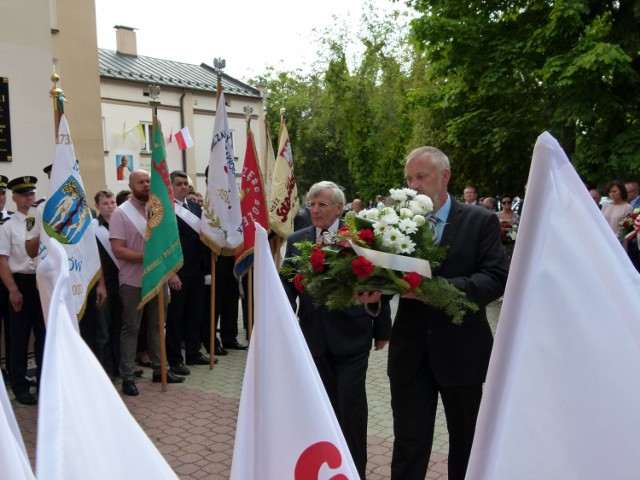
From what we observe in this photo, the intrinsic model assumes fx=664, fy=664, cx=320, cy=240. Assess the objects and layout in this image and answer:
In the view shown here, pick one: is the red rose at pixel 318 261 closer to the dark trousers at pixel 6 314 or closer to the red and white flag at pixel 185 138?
the dark trousers at pixel 6 314

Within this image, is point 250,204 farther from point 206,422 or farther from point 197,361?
point 206,422

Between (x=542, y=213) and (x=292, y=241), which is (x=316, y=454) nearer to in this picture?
(x=542, y=213)

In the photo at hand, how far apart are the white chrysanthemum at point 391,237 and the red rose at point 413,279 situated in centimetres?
Result: 15

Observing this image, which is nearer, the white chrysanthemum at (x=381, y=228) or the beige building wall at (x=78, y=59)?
the white chrysanthemum at (x=381, y=228)

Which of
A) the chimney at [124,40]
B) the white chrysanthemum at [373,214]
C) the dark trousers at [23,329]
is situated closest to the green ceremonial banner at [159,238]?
the dark trousers at [23,329]

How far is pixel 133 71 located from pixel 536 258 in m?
32.2

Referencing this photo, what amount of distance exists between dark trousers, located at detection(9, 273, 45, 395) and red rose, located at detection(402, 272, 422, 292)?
185 inches

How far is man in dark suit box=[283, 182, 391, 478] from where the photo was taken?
4.12 metres

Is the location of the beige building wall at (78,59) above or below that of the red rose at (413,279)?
above

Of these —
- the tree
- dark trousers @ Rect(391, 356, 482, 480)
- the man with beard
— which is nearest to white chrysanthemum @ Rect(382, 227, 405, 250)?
dark trousers @ Rect(391, 356, 482, 480)

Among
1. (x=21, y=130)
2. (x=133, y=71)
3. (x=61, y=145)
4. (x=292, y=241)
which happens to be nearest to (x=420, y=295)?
(x=292, y=241)

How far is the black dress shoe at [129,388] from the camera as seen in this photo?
6668mm

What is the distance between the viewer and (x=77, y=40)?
14977mm

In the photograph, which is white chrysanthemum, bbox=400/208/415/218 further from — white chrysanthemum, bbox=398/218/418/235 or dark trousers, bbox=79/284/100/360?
dark trousers, bbox=79/284/100/360
